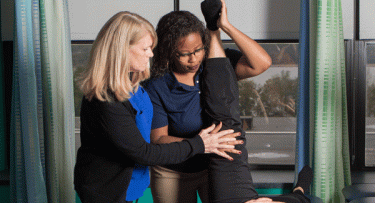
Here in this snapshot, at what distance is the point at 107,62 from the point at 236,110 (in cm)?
62

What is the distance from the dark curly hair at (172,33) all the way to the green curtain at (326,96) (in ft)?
3.40

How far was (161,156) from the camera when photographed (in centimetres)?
106

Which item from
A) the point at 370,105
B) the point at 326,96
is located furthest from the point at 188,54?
the point at 370,105

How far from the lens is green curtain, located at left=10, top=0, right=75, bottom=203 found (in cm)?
204

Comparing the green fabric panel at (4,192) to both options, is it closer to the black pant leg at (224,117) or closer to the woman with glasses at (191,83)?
the woman with glasses at (191,83)

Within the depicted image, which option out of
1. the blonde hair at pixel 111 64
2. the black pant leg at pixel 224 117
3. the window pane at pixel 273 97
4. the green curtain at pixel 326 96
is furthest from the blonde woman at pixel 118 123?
the window pane at pixel 273 97

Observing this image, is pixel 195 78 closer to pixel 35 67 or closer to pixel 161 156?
pixel 161 156

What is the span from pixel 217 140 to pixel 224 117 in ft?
0.53

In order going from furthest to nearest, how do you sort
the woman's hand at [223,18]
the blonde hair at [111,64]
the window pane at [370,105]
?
the window pane at [370,105], the woman's hand at [223,18], the blonde hair at [111,64]

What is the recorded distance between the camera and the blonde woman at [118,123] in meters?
0.96

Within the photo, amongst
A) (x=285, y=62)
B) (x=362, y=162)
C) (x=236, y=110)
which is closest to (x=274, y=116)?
(x=285, y=62)

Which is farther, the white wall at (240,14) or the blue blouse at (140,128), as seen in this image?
the white wall at (240,14)

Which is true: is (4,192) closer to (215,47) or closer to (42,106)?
(42,106)

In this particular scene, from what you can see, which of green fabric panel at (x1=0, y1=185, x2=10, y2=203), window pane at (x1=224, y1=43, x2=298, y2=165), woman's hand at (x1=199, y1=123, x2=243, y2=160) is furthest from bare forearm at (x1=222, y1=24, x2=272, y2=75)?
window pane at (x1=224, y1=43, x2=298, y2=165)
